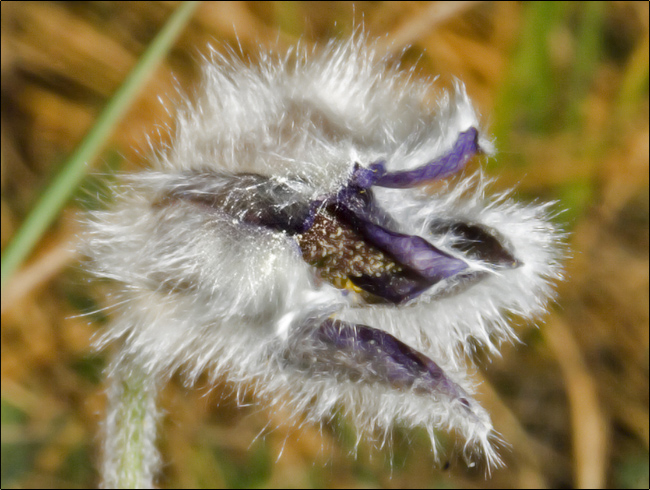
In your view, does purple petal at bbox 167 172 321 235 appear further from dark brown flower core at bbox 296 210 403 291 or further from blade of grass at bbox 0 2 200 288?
blade of grass at bbox 0 2 200 288

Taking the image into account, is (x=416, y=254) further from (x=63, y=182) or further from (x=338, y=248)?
(x=63, y=182)

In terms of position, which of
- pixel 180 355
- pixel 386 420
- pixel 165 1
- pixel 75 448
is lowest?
pixel 75 448

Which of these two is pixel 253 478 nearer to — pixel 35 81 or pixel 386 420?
pixel 386 420

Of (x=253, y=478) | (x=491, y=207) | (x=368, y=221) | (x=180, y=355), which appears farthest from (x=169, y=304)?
(x=253, y=478)

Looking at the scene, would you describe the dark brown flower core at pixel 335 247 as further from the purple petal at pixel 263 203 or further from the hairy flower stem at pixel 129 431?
the hairy flower stem at pixel 129 431

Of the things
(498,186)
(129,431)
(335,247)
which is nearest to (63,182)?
(129,431)
